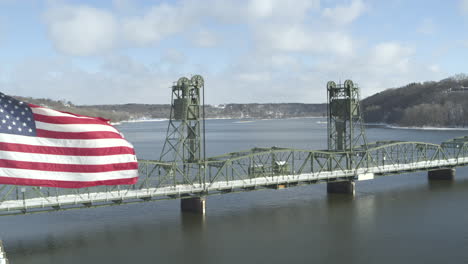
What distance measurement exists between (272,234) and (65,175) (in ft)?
Answer: 85.1

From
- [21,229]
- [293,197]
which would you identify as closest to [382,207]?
[293,197]

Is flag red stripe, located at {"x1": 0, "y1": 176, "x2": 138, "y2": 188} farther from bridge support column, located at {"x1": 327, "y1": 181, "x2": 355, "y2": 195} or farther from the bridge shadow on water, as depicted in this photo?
bridge support column, located at {"x1": 327, "y1": 181, "x2": 355, "y2": 195}

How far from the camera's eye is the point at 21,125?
65.0 feet

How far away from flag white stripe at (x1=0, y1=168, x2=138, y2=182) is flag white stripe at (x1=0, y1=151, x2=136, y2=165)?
1.61 ft

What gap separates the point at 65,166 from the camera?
21250mm

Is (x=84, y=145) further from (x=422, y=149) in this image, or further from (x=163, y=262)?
(x=422, y=149)

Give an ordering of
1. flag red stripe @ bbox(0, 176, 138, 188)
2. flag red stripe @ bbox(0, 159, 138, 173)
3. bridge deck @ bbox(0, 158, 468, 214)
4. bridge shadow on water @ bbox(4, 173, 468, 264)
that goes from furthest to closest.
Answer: bridge deck @ bbox(0, 158, 468, 214) < bridge shadow on water @ bbox(4, 173, 468, 264) < flag red stripe @ bbox(0, 159, 138, 173) < flag red stripe @ bbox(0, 176, 138, 188)

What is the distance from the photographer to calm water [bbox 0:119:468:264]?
37281 millimetres

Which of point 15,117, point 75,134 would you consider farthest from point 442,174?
point 15,117

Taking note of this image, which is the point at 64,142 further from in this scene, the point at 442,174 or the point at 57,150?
the point at 442,174

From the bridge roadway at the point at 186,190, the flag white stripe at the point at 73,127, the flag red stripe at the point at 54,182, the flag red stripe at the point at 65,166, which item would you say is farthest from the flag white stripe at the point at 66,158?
the bridge roadway at the point at 186,190

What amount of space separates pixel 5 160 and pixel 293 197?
4497 centimetres

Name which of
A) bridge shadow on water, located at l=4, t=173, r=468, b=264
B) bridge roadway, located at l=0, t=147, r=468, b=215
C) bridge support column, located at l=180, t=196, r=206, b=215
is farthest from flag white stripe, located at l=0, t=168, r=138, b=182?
bridge support column, located at l=180, t=196, r=206, b=215

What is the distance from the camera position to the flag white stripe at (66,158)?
19.5 m
